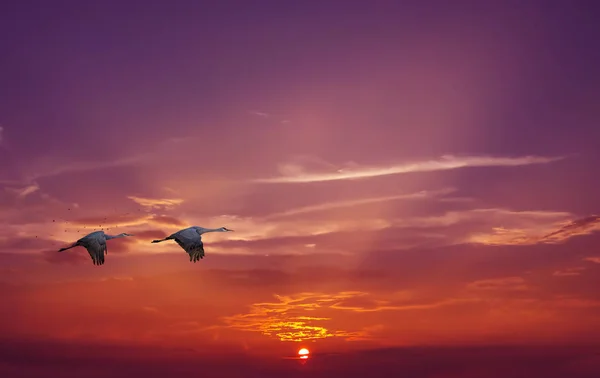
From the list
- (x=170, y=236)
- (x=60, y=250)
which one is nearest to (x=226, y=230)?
(x=170, y=236)

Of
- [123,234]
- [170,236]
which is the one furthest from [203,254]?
[123,234]

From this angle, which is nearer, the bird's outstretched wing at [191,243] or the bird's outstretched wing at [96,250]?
the bird's outstretched wing at [191,243]

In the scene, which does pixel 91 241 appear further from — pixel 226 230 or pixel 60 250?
pixel 226 230

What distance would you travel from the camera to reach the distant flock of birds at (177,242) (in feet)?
439

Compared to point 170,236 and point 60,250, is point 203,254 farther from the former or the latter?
point 60,250

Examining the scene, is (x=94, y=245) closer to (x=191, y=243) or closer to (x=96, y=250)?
(x=96, y=250)

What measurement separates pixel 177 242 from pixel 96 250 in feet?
35.6

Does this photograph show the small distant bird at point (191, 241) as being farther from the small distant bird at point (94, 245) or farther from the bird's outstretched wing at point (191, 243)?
the small distant bird at point (94, 245)

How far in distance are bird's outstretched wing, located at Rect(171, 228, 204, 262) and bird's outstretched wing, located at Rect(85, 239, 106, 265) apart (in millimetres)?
9907

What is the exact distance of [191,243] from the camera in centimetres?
13412

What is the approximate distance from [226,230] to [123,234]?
13974 millimetres

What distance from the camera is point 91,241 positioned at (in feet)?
449

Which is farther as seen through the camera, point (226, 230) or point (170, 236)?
point (226, 230)

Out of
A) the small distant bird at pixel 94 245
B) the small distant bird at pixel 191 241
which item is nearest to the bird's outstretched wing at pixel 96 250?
the small distant bird at pixel 94 245
